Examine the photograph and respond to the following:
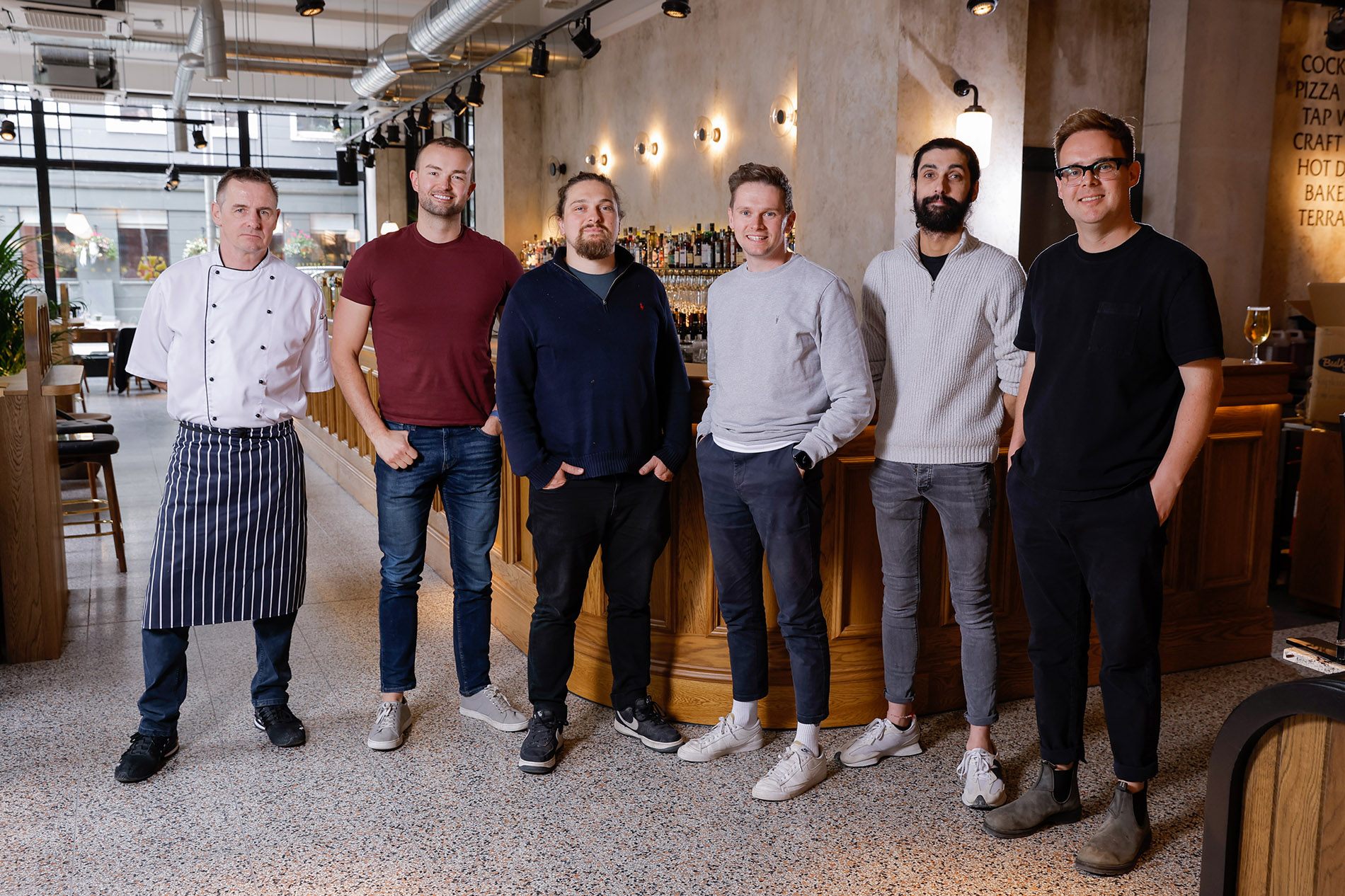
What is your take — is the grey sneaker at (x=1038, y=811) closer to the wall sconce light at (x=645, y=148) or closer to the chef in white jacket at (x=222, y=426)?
the chef in white jacket at (x=222, y=426)

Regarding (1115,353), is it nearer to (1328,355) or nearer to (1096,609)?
(1096,609)

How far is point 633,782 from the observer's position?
2.98 m

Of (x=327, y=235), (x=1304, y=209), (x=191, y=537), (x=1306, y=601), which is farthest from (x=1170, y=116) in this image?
(x=327, y=235)

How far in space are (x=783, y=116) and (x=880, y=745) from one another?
5.34 meters

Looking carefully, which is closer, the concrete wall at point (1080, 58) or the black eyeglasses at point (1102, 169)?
the black eyeglasses at point (1102, 169)

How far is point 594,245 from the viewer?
2918mm

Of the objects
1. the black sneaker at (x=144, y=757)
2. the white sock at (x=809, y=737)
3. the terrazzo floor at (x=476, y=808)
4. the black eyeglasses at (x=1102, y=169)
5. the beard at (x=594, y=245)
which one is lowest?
the terrazzo floor at (x=476, y=808)

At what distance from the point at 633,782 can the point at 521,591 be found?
4.18ft

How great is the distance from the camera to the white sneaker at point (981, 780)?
2.81m

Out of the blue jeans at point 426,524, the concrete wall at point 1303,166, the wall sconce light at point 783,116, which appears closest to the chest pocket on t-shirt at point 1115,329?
the blue jeans at point 426,524

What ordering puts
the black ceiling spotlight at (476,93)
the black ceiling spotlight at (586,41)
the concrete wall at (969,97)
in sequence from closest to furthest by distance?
1. the concrete wall at (969,97)
2. the black ceiling spotlight at (586,41)
3. the black ceiling spotlight at (476,93)

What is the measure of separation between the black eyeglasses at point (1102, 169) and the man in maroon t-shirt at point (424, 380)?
63.2 inches

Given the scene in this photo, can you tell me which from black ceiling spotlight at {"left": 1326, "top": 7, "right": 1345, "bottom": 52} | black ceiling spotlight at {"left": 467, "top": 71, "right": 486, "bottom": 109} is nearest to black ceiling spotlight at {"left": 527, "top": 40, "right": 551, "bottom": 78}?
black ceiling spotlight at {"left": 467, "top": 71, "right": 486, "bottom": 109}

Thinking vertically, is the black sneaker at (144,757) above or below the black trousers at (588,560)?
below
